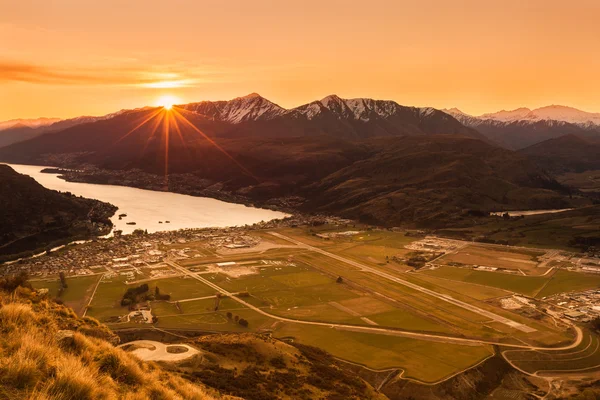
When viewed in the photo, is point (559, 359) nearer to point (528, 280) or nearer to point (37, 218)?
point (528, 280)

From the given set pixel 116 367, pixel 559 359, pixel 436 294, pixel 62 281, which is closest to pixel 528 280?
pixel 436 294

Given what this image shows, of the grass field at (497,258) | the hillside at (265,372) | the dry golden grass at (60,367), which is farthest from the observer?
the grass field at (497,258)

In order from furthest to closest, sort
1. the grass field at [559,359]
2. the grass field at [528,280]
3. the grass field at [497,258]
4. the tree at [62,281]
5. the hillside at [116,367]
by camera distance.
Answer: the grass field at [497,258] → the grass field at [528,280] → the tree at [62,281] → the grass field at [559,359] → the hillside at [116,367]

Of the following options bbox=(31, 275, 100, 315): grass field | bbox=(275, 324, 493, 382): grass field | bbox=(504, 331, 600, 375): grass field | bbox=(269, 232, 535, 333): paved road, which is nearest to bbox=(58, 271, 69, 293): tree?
bbox=(31, 275, 100, 315): grass field

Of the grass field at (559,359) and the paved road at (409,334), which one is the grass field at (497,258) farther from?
the grass field at (559,359)

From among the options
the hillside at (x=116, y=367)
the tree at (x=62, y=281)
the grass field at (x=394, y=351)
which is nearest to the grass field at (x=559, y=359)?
the grass field at (x=394, y=351)

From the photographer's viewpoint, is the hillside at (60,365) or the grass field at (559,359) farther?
the grass field at (559,359)

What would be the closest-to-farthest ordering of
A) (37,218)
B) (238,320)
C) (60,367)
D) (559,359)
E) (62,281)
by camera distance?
(60,367) → (559,359) → (238,320) → (62,281) → (37,218)
